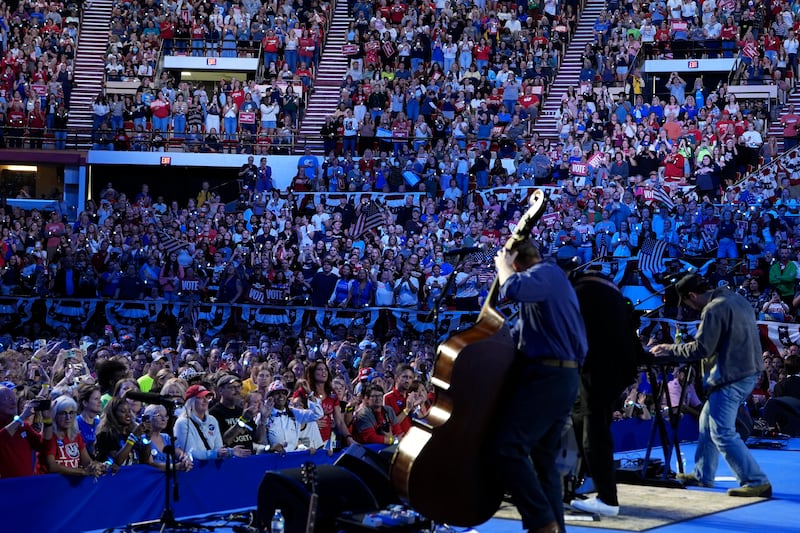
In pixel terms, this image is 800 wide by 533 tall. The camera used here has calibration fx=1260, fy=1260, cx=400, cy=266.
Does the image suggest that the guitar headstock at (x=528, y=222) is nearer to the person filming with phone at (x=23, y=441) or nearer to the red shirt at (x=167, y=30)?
the person filming with phone at (x=23, y=441)

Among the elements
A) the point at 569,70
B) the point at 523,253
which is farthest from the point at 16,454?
the point at 569,70

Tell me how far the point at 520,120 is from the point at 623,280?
9.00m

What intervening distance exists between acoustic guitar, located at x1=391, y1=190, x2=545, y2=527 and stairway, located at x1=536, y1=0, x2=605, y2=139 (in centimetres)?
2232

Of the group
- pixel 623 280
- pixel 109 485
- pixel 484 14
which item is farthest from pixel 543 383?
pixel 484 14

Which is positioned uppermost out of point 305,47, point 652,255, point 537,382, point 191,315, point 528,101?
point 305,47

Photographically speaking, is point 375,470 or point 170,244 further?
point 170,244

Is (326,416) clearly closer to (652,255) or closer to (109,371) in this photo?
(109,371)

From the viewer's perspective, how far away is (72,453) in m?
9.11

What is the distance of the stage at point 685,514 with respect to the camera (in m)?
8.41

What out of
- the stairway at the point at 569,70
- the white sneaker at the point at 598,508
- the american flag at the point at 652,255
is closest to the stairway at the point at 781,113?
the stairway at the point at 569,70

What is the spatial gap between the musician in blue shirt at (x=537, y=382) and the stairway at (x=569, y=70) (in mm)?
21950

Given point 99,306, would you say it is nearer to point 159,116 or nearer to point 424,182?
point 424,182

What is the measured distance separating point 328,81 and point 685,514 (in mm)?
25794

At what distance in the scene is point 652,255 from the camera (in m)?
20.6
